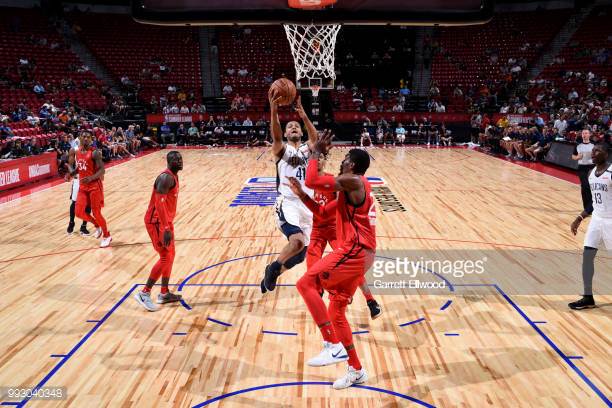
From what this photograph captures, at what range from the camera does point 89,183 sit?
25.0 feet

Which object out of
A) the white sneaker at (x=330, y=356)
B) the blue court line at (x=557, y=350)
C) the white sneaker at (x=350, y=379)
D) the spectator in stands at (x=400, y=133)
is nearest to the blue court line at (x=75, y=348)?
the white sneaker at (x=330, y=356)

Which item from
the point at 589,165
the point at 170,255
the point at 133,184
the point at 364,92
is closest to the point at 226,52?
the point at 364,92

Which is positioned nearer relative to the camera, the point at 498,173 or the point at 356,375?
the point at 356,375

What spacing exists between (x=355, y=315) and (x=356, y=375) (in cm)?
136

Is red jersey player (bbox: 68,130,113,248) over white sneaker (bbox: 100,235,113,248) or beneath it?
over

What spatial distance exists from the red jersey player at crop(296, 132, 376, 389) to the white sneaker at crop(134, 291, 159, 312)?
2033mm

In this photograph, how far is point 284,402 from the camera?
3686 millimetres

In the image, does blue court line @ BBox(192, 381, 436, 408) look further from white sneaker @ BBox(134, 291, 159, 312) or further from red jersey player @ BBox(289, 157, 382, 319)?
white sneaker @ BBox(134, 291, 159, 312)

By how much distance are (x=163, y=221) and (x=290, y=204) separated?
4.20 feet

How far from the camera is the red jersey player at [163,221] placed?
507cm

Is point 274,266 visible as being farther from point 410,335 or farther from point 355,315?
point 410,335

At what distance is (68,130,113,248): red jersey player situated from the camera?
7555mm

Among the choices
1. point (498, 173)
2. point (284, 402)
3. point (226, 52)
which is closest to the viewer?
point (284, 402)

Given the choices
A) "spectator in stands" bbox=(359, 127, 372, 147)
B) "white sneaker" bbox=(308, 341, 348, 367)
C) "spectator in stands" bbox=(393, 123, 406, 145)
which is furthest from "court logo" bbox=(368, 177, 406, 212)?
"spectator in stands" bbox=(393, 123, 406, 145)
